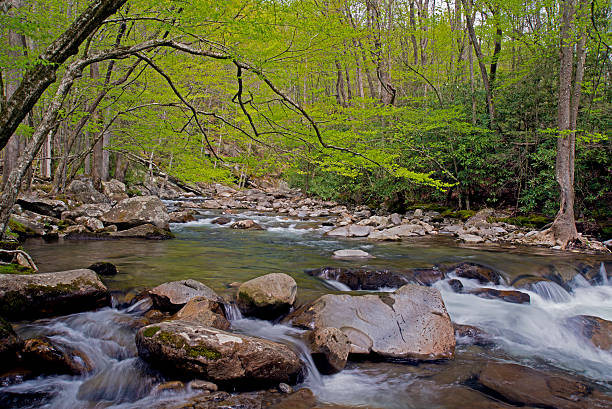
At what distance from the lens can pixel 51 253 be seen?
7.53 meters

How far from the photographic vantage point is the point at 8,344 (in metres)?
3.19

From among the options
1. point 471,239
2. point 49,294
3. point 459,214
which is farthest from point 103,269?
point 459,214

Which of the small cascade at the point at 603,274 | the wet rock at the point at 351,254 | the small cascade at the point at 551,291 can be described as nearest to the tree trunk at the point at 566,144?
the small cascade at the point at 603,274

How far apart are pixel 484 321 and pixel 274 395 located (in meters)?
3.55

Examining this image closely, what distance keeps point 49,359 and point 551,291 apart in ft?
24.8

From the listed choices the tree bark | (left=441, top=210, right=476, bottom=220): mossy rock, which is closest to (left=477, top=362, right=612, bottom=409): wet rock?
the tree bark

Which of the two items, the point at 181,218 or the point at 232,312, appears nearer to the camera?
the point at 232,312

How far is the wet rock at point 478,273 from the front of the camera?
6.93m

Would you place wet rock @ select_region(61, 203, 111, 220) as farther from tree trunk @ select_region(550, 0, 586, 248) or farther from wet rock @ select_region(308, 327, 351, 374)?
tree trunk @ select_region(550, 0, 586, 248)

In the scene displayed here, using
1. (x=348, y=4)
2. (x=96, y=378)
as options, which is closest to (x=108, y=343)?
(x=96, y=378)

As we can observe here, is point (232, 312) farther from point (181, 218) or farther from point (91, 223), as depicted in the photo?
point (181, 218)

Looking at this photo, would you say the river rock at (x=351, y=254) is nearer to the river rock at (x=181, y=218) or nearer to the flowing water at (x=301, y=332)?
the flowing water at (x=301, y=332)

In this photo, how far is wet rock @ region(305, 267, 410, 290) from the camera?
6281mm

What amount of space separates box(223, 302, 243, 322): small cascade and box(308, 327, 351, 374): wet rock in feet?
3.77
